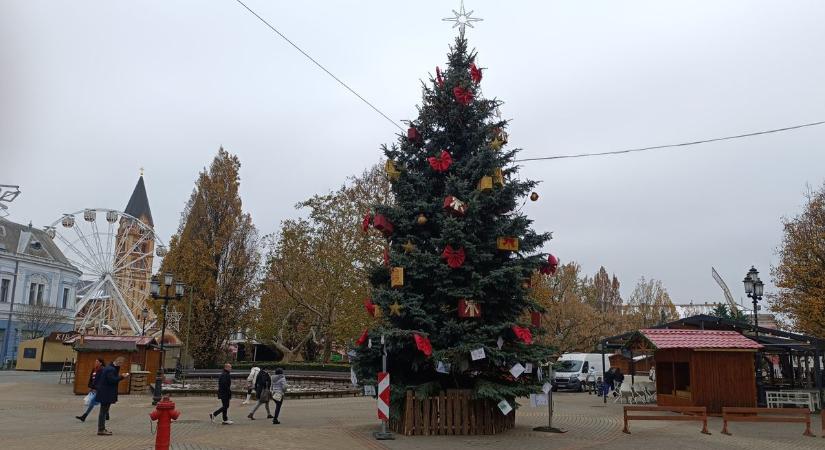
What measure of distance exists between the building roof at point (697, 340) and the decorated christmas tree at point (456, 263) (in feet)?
26.2

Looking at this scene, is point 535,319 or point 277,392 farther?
point 277,392

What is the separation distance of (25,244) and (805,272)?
66.7 m

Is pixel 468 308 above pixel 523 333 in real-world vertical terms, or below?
above

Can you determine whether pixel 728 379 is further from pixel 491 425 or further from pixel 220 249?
pixel 220 249

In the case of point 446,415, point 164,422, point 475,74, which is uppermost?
point 475,74

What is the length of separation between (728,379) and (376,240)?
19.9m

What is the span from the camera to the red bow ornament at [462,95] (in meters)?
16.0

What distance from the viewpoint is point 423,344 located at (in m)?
14.0

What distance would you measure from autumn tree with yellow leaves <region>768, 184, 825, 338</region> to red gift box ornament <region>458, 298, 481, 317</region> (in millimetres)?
21552

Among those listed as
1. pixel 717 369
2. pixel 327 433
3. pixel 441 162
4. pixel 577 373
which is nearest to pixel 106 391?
pixel 327 433

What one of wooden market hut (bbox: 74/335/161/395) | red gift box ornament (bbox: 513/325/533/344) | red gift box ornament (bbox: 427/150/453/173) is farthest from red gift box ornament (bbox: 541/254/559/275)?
wooden market hut (bbox: 74/335/161/395)

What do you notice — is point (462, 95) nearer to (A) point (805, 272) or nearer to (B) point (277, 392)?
(B) point (277, 392)

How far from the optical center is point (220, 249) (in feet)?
144

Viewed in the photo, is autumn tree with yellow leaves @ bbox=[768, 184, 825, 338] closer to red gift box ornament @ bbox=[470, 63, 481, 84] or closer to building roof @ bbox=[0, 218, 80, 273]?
red gift box ornament @ bbox=[470, 63, 481, 84]
